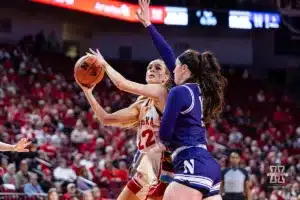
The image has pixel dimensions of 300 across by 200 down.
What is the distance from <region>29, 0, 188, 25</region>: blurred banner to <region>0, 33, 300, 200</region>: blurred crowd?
73.9 inches

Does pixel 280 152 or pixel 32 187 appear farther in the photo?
pixel 280 152

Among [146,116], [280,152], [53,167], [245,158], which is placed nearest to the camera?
[146,116]

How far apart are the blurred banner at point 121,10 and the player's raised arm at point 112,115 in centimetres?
1232

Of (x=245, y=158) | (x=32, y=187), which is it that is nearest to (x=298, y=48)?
(x=245, y=158)

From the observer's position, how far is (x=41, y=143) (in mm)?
13883

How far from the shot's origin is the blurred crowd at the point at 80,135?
12.6 meters

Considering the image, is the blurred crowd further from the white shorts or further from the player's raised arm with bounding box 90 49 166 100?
the player's raised arm with bounding box 90 49 166 100

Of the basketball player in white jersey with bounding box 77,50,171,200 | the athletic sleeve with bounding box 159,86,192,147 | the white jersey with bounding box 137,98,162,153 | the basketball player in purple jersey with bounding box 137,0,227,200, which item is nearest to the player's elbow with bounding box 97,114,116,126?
the basketball player in white jersey with bounding box 77,50,171,200

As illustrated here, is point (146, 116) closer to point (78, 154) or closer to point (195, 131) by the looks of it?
point (195, 131)

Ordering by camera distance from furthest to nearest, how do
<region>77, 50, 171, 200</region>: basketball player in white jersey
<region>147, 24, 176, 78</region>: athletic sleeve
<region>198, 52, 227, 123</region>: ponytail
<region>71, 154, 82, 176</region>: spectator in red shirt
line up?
1. <region>71, 154, 82, 176</region>: spectator in red shirt
2. <region>77, 50, 171, 200</region>: basketball player in white jersey
3. <region>147, 24, 176, 78</region>: athletic sleeve
4. <region>198, 52, 227, 123</region>: ponytail

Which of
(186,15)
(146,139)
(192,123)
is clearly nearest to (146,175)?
(146,139)

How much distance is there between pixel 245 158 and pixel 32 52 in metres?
7.04

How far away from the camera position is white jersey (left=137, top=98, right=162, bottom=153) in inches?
233

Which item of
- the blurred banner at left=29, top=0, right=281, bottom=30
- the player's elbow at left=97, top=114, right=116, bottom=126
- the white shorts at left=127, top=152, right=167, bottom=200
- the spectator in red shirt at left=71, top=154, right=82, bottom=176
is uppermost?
the blurred banner at left=29, top=0, right=281, bottom=30
